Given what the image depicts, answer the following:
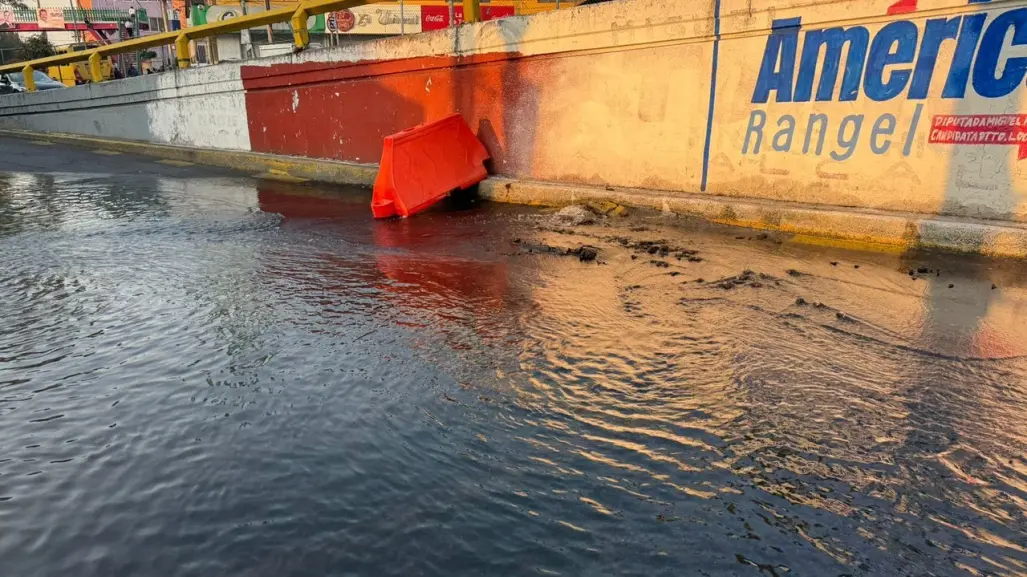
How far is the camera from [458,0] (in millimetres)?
25141

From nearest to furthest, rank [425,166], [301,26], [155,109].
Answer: [425,166] < [301,26] < [155,109]

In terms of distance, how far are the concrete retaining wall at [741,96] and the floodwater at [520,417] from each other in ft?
3.33

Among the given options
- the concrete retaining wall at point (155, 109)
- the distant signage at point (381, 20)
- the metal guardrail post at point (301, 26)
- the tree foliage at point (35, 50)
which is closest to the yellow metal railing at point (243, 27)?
the metal guardrail post at point (301, 26)

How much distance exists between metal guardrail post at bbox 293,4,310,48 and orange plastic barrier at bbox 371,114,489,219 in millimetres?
4351

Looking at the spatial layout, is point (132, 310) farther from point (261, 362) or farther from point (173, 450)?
point (173, 450)

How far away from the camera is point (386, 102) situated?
1038cm

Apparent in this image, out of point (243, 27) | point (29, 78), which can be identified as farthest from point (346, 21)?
point (243, 27)

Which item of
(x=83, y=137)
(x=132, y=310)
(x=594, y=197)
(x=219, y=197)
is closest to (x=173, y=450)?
(x=132, y=310)

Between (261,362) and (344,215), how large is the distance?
485 cm

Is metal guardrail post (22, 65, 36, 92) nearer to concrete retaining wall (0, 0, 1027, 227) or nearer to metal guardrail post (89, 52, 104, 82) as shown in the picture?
metal guardrail post (89, 52, 104, 82)

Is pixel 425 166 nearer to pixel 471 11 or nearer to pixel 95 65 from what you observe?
pixel 471 11

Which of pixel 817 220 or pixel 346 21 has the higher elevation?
pixel 346 21

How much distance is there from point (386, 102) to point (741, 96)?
218 inches

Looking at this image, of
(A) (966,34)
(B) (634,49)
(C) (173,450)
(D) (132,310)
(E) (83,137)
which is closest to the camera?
(C) (173,450)
